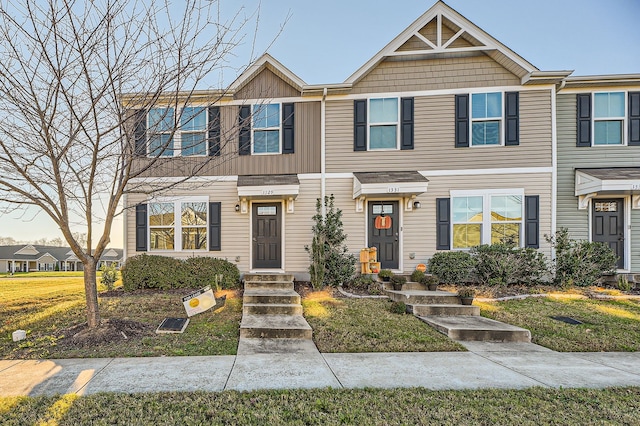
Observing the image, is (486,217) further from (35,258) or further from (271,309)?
(35,258)

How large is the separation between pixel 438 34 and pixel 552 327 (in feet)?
25.7

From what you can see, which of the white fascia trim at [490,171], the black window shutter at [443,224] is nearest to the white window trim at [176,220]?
the white fascia trim at [490,171]

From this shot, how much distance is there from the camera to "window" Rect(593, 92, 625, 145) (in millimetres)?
9008

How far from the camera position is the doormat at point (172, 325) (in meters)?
5.01

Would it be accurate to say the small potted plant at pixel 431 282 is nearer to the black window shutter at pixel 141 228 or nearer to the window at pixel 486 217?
the window at pixel 486 217

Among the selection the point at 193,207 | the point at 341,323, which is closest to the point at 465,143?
the point at 341,323

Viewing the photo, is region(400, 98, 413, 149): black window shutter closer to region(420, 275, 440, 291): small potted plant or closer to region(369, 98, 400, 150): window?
region(369, 98, 400, 150): window

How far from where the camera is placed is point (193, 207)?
31.6 ft

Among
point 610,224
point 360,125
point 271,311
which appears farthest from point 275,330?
point 610,224

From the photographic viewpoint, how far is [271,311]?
5957 millimetres

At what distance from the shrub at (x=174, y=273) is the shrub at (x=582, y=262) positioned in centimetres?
887

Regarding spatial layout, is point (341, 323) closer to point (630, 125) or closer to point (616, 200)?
point (616, 200)

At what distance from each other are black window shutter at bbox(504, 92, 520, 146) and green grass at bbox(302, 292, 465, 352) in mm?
6075

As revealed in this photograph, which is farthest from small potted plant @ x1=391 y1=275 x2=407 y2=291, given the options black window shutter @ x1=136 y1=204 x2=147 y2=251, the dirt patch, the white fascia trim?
black window shutter @ x1=136 y1=204 x2=147 y2=251
